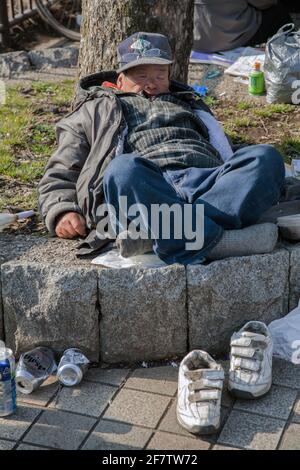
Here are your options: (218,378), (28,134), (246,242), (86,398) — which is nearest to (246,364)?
(218,378)

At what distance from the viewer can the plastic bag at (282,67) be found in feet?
20.4

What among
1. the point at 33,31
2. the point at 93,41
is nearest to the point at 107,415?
the point at 93,41

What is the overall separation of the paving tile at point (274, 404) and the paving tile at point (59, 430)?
626mm

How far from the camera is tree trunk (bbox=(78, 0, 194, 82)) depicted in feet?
16.9

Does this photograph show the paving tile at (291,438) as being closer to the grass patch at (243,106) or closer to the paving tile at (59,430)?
the paving tile at (59,430)

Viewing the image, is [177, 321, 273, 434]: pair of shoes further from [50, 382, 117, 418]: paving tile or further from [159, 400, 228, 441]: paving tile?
[50, 382, 117, 418]: paving tile

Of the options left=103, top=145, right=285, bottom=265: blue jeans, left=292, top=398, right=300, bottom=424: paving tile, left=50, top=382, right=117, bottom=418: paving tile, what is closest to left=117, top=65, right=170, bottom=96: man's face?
left=103, top=145, right=285, bottom=265: blue jeans

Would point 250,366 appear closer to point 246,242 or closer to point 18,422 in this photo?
point 246,242

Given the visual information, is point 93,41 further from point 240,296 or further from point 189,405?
point 189,405

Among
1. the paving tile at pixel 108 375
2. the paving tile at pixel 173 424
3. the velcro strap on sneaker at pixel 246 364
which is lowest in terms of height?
the paving tile at pixel 108 375

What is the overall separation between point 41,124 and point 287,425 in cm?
304

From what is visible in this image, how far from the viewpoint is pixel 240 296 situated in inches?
156

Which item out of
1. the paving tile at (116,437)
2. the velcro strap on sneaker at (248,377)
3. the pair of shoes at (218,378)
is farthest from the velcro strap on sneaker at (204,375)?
the paving tile at (116,437)

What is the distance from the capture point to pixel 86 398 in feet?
12.3
